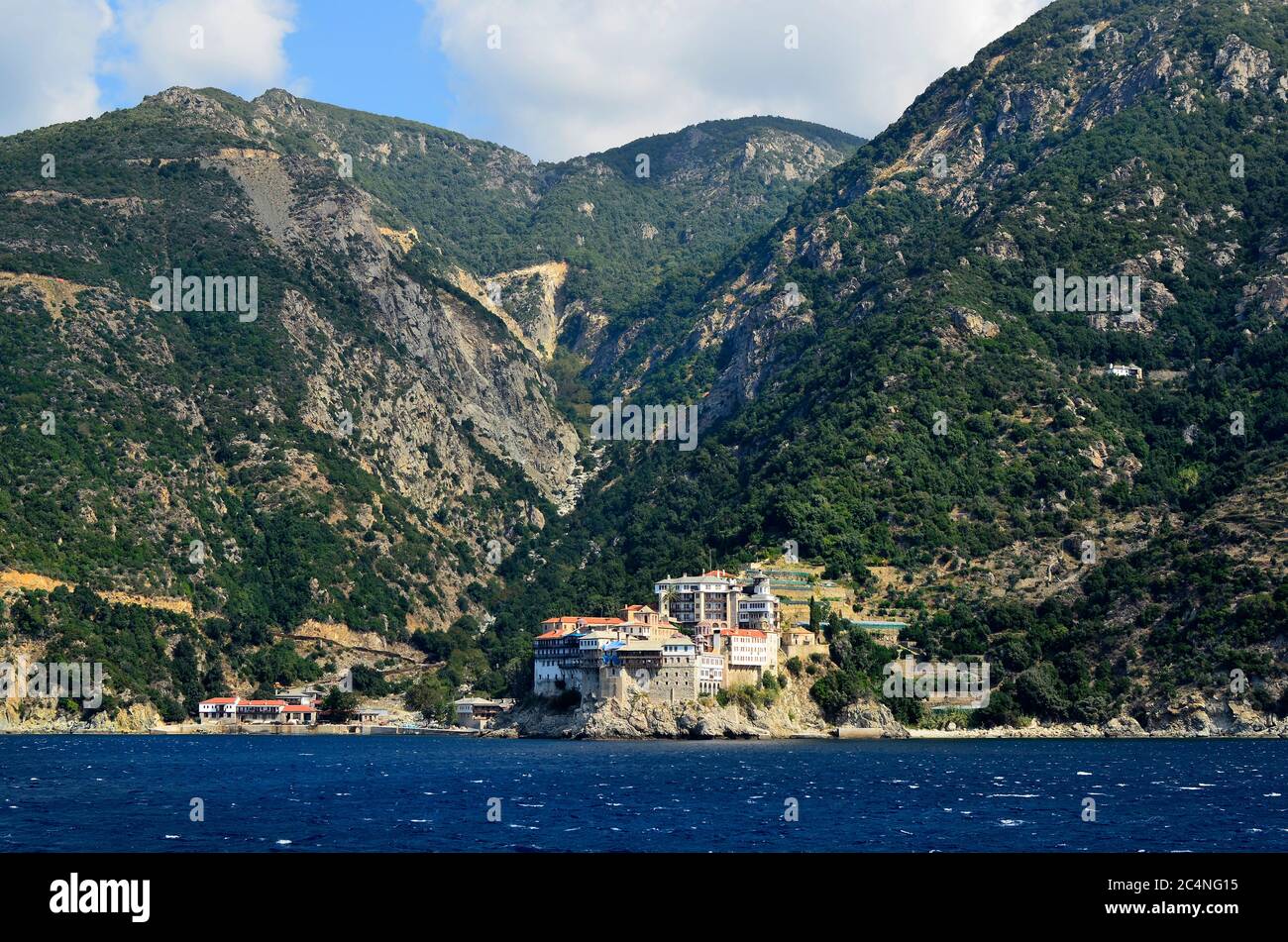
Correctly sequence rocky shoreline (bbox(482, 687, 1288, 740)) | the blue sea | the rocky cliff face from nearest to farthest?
1. the blue sea
2. rocky shoreline (bbox(482, 687, 1288, 740))
3. the rocky cliff face

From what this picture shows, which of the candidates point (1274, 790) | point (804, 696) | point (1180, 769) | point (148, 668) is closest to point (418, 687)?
point (148, 668)

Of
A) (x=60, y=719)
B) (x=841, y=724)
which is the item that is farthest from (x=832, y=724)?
(x=60, y=719)

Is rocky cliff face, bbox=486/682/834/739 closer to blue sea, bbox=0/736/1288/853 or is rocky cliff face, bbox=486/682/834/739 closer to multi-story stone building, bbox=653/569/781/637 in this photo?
blue sea, bbox=0/736/1288/853

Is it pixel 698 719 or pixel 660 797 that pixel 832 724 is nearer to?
pixel 698 719

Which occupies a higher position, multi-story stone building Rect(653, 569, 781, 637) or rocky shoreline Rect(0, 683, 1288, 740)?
multi-story stone building Rect(653, 569, 781, 637)

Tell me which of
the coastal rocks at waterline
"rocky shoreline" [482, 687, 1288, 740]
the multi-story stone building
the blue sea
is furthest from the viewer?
the coastal rocks at waterline

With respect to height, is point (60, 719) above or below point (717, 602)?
below

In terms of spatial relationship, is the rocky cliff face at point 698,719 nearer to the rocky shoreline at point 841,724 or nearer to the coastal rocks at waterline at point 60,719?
the rocky shoreline at point 841,724

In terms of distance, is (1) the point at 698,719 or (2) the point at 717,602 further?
(2) the point at 717,602

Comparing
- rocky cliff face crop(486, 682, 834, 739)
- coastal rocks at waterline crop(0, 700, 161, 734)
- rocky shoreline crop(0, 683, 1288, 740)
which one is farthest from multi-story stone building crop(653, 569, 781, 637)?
coastal rocks at waterline crop(0, 700, 161, 734)
